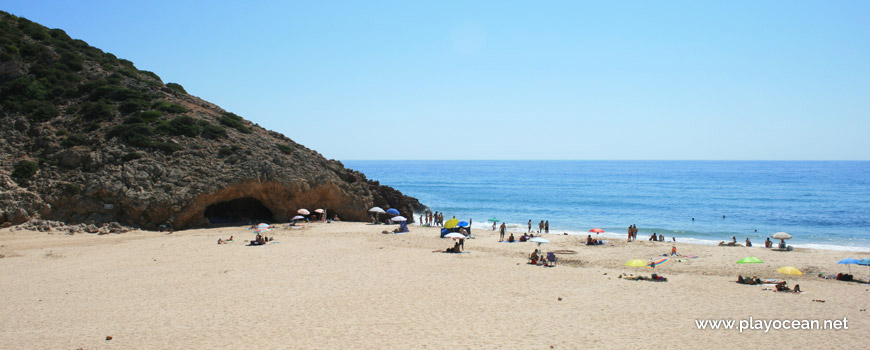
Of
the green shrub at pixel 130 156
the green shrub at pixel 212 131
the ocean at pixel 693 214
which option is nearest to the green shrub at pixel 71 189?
the green shrub at pixel 130 156

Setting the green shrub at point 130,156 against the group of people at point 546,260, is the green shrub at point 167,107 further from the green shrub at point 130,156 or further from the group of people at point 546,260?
the group of people at point 546,260

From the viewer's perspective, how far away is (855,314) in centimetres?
1302

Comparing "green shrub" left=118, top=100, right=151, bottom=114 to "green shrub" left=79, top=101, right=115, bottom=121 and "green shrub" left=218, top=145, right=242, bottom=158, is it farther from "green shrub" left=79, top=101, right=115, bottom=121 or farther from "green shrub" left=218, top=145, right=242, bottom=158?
"green shrub" left=218, top=145, right=242, bottom=158

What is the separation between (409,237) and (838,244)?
27093 millimetres

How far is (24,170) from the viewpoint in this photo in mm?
27125

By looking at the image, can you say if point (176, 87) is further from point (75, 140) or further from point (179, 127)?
point (75, 140)

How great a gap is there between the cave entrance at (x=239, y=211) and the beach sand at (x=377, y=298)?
354 inches

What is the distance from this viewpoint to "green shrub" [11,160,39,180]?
88.3ft

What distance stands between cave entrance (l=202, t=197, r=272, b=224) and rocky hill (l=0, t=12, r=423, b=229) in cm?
8

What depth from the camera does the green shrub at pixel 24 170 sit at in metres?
26.9

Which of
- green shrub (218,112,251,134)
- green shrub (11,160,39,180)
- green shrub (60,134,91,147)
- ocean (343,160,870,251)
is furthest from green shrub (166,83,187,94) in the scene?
ocean (343,160,870,251)

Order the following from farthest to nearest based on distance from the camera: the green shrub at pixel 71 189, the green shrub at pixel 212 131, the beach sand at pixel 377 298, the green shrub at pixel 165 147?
the green shrub at pixel 212 131
the green shrub at pixel 165 147
the green shrub at pixel 71 189
the beach sand at pixel 377 298

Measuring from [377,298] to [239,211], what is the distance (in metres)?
23.7

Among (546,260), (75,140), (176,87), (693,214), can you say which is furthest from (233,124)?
(693,214)
